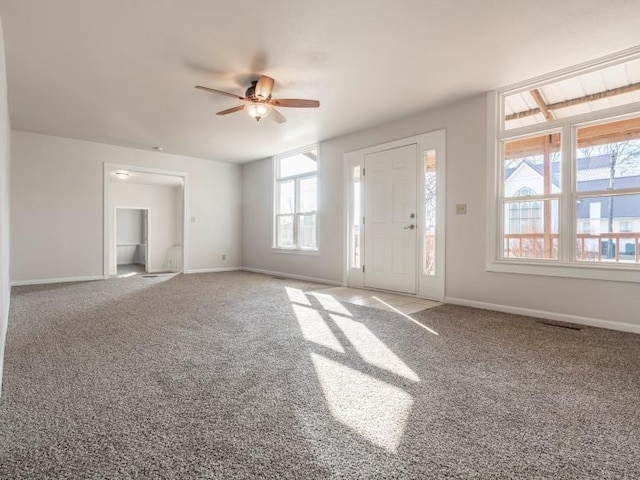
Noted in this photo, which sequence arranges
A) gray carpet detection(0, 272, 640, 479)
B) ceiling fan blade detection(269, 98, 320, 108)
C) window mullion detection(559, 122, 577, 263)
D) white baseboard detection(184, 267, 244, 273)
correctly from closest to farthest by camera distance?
gray carpet detection(0, 272, 640, 479), window mullion detection(559, 122, 577, 263), ceiling fan blade detection(269, 98, 320, 108), white baseboard detection(184, 267, 244, 273)

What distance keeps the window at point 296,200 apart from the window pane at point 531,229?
312cm

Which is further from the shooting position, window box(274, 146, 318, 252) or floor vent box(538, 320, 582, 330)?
window box(274, 146, 318, 252)

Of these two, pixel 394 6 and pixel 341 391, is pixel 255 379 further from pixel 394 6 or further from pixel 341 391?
pixel 394 6

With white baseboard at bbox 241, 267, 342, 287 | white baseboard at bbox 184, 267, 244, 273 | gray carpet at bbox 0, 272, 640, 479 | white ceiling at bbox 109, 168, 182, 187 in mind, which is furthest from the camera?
white ceiling at bbox 109, 168, 182, 187

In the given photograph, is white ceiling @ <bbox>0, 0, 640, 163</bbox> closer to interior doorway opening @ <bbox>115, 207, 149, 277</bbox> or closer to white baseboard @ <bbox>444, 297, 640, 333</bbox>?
white baseboard @ <bbox>444, 297, 640, 333</bbox>

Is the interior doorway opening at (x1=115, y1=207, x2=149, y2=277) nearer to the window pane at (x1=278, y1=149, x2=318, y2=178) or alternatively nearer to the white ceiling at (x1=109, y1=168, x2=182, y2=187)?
the white ceiling at (x1=109, y1=168, x2=182, y2=187)

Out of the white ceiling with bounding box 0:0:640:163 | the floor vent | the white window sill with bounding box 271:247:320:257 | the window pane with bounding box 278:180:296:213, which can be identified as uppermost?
the white ceiling with bounding box 0:0:640:163

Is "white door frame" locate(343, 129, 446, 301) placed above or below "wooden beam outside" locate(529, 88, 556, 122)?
below

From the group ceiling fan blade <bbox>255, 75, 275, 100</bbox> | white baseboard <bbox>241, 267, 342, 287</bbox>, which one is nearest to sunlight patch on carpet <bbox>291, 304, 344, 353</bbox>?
white baseboard <bbox>241, 267, 342, 287</bbox>

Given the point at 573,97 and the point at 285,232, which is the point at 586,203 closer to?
the point at 573,97

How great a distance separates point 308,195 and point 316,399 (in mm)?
4821

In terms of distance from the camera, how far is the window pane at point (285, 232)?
21.7 ft

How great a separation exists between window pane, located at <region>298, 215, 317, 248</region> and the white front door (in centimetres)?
129

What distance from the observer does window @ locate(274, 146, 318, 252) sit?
6145 mm
